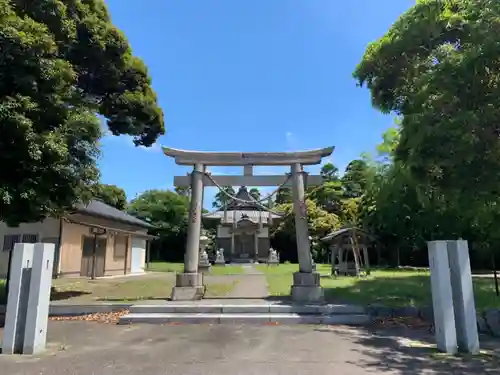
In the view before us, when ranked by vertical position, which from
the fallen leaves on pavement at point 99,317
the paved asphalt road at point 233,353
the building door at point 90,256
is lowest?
the paved asphalt road at point 233,353

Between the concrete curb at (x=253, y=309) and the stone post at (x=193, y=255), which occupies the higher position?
the stone post at (x=193, y=255)

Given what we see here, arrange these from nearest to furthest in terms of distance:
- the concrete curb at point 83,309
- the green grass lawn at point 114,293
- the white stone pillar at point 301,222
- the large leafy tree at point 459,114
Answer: the large leafy tree at point 459,114
the concrete curb at point 83,309
the white stone pillar at point 301,222
the green grass lawn at point 114,293

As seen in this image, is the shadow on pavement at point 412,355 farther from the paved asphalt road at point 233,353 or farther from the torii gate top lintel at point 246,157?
the torii gate top lintel at point 246,157

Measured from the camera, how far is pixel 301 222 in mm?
10484

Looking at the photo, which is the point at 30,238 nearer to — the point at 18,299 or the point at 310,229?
the point at 18,299

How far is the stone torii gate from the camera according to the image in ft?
32.8

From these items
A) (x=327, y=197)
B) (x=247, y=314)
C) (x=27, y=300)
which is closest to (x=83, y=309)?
(x=27, y=300)

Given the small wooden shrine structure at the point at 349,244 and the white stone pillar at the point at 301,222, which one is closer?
the white stone pillar at the point at 301,222

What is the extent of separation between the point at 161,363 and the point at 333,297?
20.9ft

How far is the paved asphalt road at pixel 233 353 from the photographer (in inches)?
201

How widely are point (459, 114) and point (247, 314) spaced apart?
5921 mm

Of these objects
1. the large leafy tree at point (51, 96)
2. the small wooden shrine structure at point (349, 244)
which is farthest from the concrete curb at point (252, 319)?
the small wooden shrine structure at point (349, 244)

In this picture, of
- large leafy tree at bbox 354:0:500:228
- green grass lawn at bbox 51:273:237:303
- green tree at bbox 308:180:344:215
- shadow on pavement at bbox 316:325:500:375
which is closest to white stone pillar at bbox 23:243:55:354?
green grass lawn at bbox 51:273:237:303

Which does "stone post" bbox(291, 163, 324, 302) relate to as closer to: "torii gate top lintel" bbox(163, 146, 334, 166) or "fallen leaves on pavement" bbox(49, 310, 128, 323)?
"torii gate top lintel" bbox(163, 146, 334, 166)
